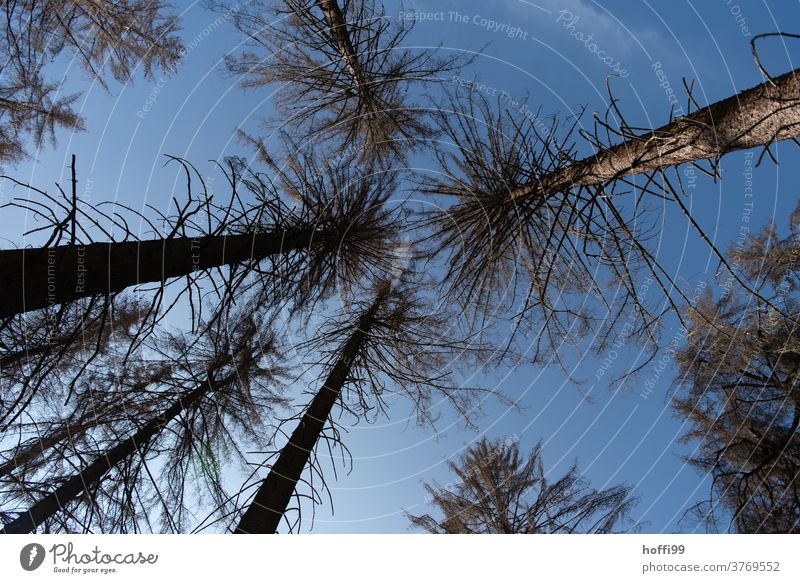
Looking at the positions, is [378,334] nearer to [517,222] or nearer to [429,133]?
[517,222]

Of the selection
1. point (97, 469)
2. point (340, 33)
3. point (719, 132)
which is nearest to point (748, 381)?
point (719, 132)

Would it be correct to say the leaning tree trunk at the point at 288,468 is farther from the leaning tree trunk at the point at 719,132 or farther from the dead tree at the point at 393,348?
the leaning tree trunk at the point at 719,132

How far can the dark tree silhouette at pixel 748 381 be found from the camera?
5.20 meters

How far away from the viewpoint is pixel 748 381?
566cm

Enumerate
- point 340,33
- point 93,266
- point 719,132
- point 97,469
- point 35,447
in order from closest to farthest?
point 719,132
point 93,266
point 35,447
point 97,469
point 340,33

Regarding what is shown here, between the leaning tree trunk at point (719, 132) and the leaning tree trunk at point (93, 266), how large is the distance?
3.19 metres

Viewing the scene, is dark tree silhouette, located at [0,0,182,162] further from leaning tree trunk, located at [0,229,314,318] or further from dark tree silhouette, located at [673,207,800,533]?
dark tree silhouette, located at [673,207,800,533]

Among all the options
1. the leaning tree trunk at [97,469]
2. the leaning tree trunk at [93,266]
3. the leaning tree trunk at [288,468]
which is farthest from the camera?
the leaning tree trunk at [97,469]

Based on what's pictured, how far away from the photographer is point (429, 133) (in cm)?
629
